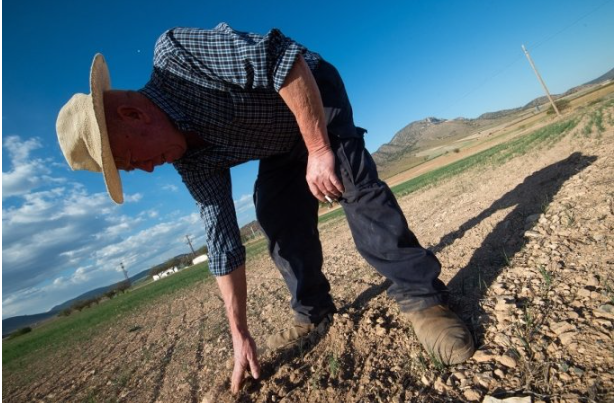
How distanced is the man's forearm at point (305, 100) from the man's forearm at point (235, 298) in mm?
987

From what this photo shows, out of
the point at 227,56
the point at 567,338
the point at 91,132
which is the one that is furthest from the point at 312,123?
the point at 567,338

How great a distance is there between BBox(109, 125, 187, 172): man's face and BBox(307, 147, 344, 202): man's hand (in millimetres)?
783

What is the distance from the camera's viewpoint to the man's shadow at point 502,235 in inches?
75.9

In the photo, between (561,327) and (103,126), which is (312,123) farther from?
(561,327)

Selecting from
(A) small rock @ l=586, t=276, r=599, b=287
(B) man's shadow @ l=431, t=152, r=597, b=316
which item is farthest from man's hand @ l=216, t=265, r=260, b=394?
(A) small rock @ l=586, t=276, r=599, b=287

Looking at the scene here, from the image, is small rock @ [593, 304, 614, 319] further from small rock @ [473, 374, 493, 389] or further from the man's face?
the man's face

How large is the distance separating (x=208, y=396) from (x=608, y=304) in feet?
6.82

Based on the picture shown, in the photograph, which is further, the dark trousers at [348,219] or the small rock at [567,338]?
the dark trousers at [348,219]

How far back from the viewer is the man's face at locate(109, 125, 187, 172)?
163cm

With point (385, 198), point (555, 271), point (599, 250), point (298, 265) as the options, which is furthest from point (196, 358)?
point (599, 250)

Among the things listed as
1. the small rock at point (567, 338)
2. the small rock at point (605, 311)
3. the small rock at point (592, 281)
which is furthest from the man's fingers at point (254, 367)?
the small rock at point (592, 281)

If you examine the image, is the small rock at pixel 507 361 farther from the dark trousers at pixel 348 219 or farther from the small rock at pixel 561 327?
the dark trousers at pixel 348 219

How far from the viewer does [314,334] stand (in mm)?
2178

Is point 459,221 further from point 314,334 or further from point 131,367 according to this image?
point 131,367
